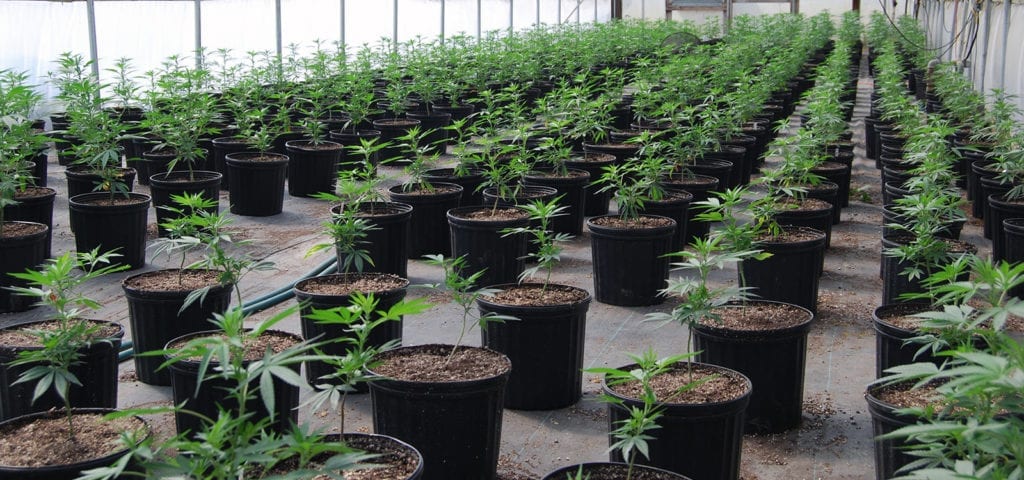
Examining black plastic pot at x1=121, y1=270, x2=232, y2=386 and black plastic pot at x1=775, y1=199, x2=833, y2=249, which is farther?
black plastic pot at x1=775, y1=199, x2=833, y2=249

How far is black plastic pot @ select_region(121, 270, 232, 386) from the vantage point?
3.85 metres

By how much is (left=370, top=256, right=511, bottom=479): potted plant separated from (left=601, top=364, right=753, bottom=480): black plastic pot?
375 millimetres

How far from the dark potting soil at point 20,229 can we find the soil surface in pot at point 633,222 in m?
2.73

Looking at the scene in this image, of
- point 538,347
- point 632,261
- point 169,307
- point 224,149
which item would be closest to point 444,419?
point 538,347

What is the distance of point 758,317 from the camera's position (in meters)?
3.70

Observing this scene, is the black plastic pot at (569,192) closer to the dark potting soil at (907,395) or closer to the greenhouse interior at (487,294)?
the greenhouse interior at (487,294)

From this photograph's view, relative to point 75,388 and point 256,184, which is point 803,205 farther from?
point 75,388

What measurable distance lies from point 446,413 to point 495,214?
2.54 m

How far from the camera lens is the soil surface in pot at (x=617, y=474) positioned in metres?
2.46

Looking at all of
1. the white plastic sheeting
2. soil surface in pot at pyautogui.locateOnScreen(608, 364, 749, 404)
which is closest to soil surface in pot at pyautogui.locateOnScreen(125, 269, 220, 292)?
soil surface in pot at pyautogui.locateOnScreen(608, 364, 749, 404)

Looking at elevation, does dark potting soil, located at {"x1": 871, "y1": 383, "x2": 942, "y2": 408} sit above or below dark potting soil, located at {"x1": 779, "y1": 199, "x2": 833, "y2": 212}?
below

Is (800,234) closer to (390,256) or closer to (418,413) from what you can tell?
(390,256)

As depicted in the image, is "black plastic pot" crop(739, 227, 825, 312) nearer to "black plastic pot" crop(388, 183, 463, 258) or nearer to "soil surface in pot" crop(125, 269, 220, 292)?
"black plastic pot" crop(388, 183, 463, 258)

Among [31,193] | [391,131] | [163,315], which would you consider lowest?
[163,315]
